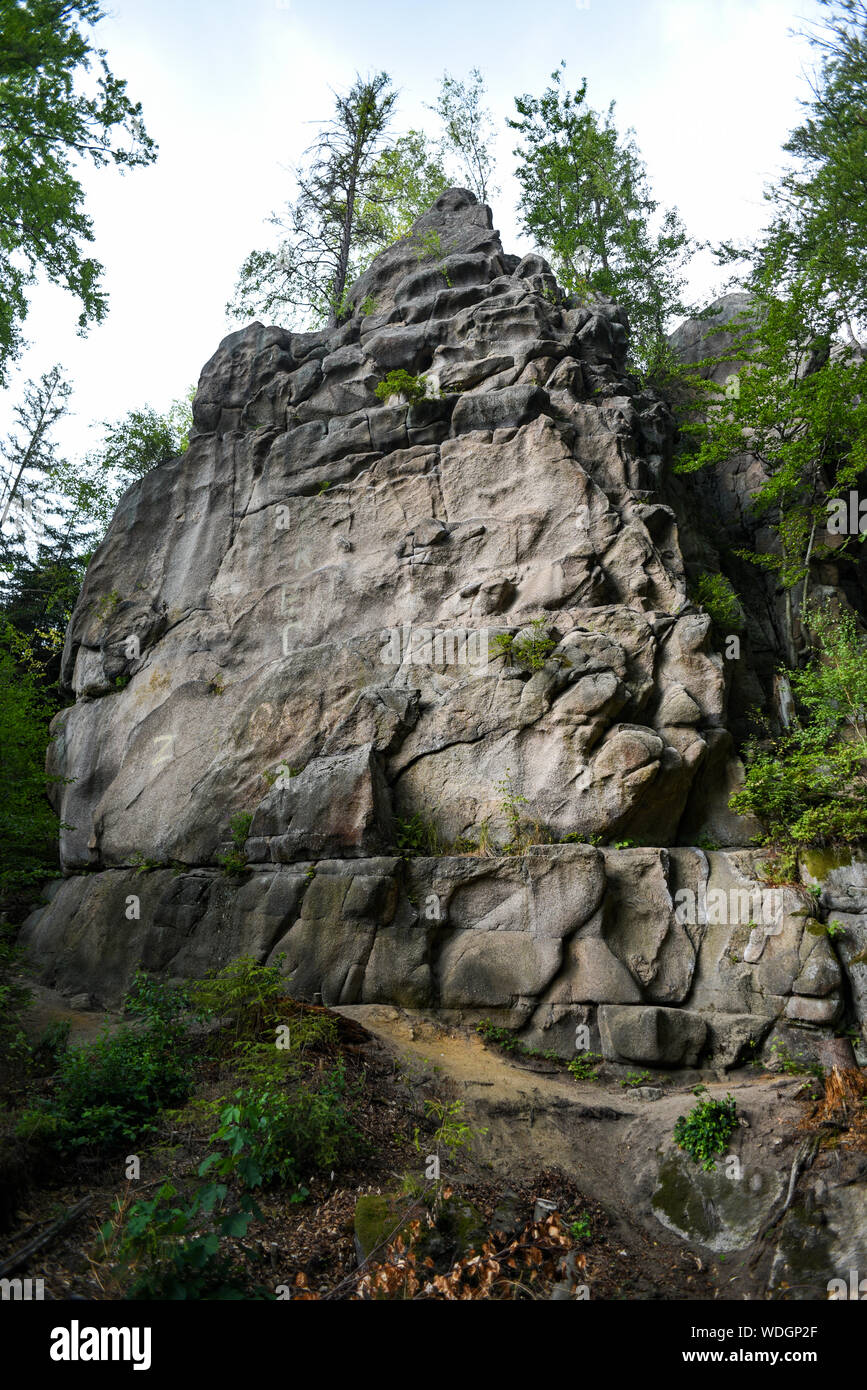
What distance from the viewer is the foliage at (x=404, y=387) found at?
53.5 feet

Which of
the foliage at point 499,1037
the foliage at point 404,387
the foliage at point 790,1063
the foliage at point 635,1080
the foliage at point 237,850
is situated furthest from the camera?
the foliage at point 404,387

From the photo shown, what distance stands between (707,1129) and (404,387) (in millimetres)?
13808

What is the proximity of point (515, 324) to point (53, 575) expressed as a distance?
1492cm

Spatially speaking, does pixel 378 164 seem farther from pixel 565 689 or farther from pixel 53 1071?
pixel 53 1071

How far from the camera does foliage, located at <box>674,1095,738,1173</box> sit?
7805 millimetres

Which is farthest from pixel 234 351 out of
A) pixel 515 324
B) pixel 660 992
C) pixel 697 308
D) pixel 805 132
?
pixel 660 992

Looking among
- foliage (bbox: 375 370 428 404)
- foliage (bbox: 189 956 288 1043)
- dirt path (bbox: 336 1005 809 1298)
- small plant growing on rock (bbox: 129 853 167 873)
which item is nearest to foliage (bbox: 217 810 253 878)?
small plant growing on rock (bbox: 129 853 167 873)

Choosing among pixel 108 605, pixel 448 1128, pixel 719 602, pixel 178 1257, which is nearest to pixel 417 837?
pixel 448 1128

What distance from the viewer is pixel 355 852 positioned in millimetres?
11547

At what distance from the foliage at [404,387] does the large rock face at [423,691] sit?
0.91 ft

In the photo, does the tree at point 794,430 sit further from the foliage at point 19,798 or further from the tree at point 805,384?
the foliage at point 19,798

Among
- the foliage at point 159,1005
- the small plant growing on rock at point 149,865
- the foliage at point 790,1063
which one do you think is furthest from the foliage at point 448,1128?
the small plant growing on rock at point 149,865

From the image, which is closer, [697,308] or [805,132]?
[805,132]

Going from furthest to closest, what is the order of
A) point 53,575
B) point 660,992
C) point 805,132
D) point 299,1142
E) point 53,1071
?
1. point 53,575
2. point 805,132
3. point 660,992
4. point 53,1071
5. point 299,1142
